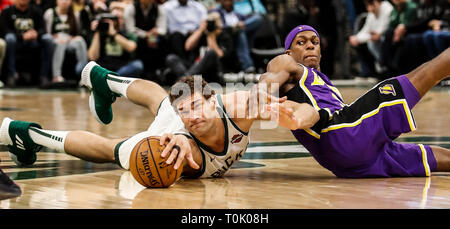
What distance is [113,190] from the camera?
3863 mm

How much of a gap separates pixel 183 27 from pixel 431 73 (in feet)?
28.8

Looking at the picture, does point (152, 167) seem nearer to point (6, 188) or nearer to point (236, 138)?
point (236, 138)

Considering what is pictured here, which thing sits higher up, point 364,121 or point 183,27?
point 183,27

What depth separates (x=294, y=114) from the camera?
3.99 m

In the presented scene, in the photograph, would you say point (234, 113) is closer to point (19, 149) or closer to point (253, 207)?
point (253, 207)

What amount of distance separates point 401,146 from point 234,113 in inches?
39.4

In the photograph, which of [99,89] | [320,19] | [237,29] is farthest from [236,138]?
[320,19]

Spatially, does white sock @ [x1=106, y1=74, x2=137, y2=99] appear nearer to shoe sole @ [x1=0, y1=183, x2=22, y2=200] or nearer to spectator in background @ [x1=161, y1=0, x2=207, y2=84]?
shoe sole @ [x1=0, y1=183, x2=22, y2=200]

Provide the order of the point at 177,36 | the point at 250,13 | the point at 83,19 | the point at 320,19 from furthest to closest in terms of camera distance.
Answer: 1. the point at 320,19
2. the point at 250,13
3. the point at 83,19
4. the point at 177,36

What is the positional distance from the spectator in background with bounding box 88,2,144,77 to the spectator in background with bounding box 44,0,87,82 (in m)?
0.90

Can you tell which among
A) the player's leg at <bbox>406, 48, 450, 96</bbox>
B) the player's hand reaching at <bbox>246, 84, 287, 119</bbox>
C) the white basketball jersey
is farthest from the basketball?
the player's leg at <bbox>406, 48, 450, 96</bbox>

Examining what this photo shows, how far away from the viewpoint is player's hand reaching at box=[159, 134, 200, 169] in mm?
3855

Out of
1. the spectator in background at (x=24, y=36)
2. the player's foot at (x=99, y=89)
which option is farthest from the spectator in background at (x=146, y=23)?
the player's foot at (x=99, y=89)
